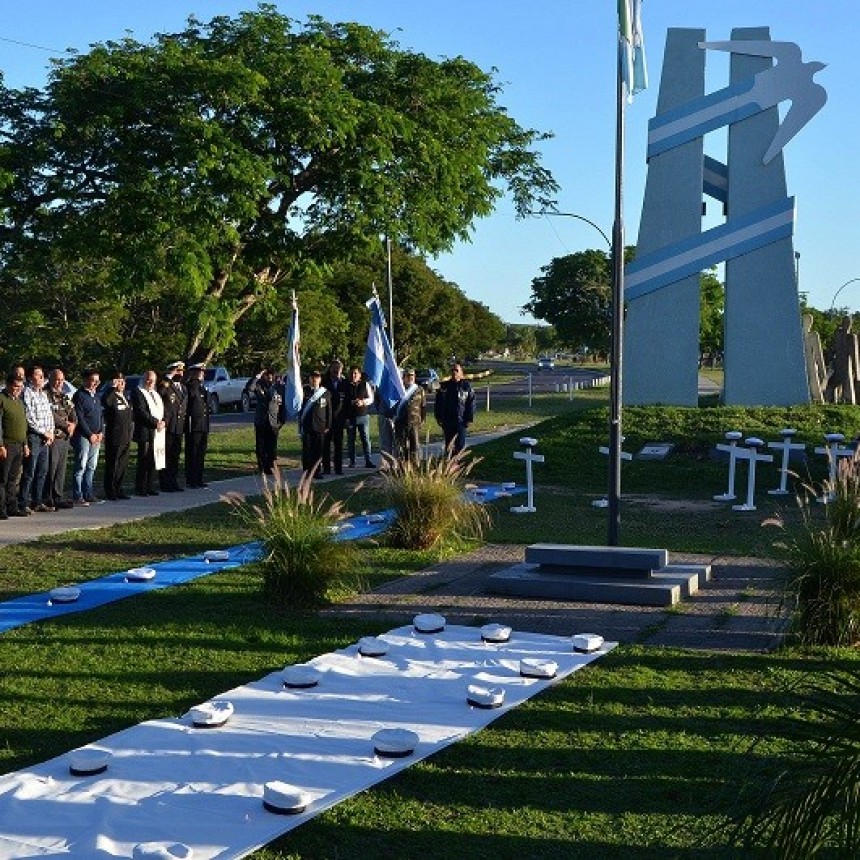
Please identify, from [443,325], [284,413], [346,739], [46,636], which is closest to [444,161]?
[284,413]

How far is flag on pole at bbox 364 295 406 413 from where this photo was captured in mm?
15266

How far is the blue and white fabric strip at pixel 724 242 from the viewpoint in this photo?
24953 millimetres

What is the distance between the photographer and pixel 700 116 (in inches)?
992

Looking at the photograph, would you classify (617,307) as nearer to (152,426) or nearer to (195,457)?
(152,426)

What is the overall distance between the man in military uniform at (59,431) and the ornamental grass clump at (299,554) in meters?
6.20

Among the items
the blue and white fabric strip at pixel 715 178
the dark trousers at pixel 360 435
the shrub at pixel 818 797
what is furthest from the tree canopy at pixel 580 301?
the shrub at pixel 818 797

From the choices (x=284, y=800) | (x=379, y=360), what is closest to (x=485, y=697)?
(x=284, y=800)

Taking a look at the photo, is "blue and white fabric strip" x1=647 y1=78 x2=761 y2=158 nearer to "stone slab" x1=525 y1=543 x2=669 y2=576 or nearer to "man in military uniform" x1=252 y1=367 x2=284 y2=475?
"man in military uniform" x1=252 y1=367 x2=284 y2=475

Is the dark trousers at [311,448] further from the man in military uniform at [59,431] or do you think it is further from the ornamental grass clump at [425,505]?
the ornamental grass clump at [425,505]

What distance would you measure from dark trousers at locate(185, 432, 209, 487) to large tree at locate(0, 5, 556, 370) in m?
3.23

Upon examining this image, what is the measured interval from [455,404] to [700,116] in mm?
8486

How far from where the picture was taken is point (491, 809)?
568 cm

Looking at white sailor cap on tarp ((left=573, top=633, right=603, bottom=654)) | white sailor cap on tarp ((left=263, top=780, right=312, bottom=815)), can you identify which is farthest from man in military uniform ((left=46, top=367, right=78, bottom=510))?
white sailor cap on tarp ((left=263, top=780, right=312, bottom=815))

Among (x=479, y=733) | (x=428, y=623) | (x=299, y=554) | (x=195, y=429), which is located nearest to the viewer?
(x=479, y=733)
